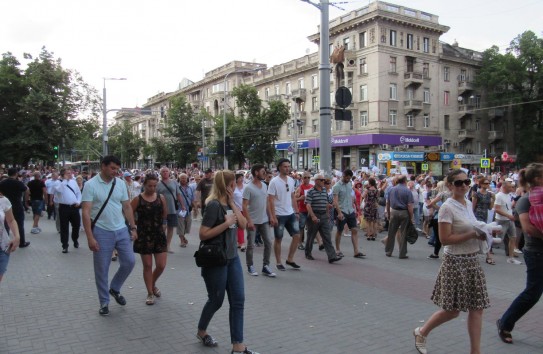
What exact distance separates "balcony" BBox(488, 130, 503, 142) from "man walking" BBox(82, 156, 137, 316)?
181 ft

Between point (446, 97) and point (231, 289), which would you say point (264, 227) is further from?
point (446, 97)

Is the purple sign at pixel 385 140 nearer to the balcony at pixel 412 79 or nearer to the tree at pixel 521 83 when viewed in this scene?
the balcony at pixel 412 79

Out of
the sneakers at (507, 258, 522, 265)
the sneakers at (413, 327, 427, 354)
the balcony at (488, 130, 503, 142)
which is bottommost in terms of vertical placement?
the sneakers at (507, 258, 522, 265)

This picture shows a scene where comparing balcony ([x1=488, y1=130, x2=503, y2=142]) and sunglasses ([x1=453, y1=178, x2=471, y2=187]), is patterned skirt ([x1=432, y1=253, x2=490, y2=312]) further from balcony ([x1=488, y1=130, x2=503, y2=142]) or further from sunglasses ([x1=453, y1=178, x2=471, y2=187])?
balcony ([x1=488, y1=130, x2=503, y2=142])

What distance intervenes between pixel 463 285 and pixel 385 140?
135 ft

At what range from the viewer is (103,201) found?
5660 mm

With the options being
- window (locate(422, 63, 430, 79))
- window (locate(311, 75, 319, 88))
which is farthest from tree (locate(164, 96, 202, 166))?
window (locate(422, 63, 430, 79))


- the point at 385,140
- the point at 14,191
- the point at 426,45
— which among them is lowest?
the point at 14,191

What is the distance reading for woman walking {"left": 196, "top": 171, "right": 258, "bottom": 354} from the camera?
422 centimetres

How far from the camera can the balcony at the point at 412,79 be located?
4578cm

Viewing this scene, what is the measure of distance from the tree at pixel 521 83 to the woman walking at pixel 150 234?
50.3 meters

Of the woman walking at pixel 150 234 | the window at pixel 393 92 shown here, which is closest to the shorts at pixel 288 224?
the woman walking at pixel 150 234

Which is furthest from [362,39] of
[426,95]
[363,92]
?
[426,95]

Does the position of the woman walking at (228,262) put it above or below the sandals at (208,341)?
above
